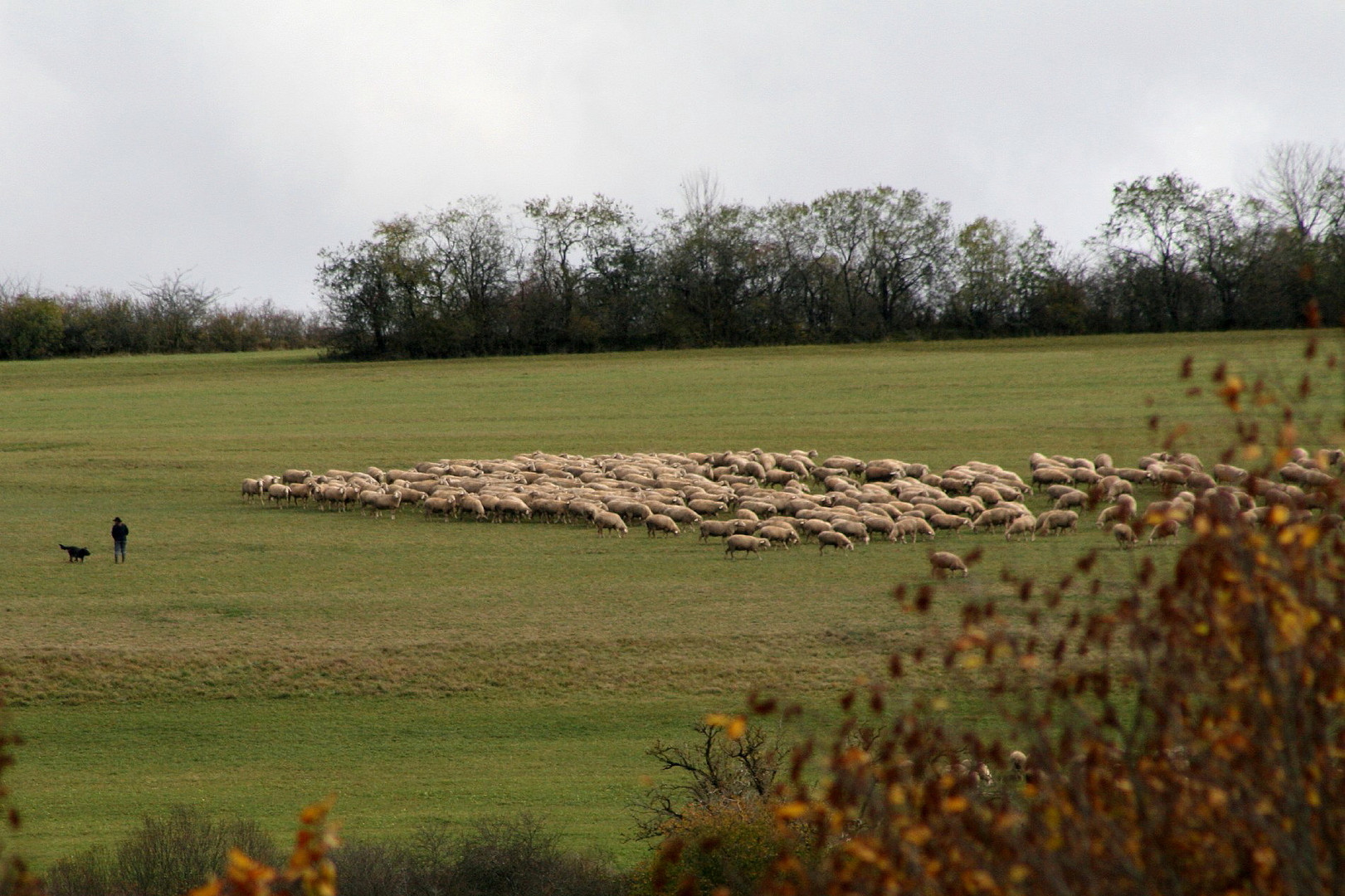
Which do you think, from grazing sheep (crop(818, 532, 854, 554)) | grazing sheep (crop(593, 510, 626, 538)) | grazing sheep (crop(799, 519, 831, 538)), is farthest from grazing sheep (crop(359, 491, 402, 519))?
grazing sheep (crop(818, 532, 854, 554))

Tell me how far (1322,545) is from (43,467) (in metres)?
40.5

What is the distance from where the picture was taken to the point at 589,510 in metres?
29.8

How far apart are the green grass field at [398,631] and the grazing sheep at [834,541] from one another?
0.57 meters

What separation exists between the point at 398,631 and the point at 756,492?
41.8ft

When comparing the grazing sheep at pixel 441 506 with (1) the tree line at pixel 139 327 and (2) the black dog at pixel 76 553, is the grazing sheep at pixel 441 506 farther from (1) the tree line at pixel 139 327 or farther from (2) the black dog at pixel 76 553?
(1) the tree line at pixel 139 327

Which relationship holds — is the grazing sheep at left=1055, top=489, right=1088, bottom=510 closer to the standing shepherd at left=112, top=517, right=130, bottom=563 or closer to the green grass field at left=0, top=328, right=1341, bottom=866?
the green grass field at left=0, top=328, right=1341, bottom=866

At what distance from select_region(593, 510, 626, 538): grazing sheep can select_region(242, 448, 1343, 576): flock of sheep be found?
26 mm

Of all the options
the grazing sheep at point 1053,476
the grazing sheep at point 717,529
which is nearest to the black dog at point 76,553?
the grazing sheep at point 717,529

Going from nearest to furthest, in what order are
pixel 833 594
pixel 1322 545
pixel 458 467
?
pixel 1322 545
pixel 833 594
pixel 458 467

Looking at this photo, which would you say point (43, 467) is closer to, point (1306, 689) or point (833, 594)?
point (833, 594)

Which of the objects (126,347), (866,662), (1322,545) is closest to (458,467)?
(866,662)

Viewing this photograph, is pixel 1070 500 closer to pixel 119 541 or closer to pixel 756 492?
pixel 756 492

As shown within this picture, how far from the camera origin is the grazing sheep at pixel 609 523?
28609 mm

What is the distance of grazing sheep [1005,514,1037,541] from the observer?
85.7 ft
